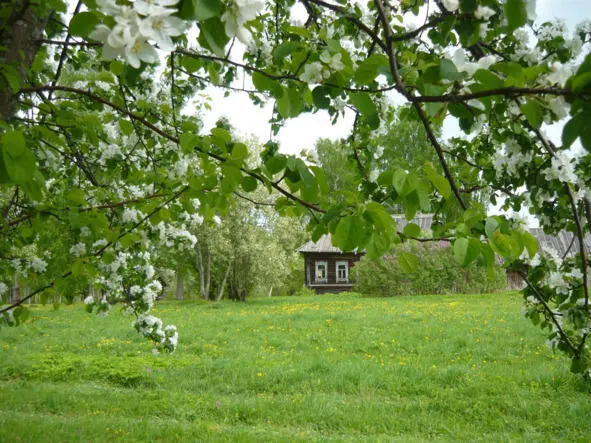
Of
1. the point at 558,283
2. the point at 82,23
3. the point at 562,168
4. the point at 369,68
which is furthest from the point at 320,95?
the point at 558,283

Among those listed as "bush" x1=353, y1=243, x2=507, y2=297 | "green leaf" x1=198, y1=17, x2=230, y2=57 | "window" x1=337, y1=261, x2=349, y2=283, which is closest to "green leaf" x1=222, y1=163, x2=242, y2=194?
"green leaf" x1=198, y1=17, x2=230, y2=57

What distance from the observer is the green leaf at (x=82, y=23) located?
3.17 feet

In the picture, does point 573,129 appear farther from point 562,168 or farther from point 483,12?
point 562,168

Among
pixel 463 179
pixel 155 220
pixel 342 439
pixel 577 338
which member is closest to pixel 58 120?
pixel 155 220

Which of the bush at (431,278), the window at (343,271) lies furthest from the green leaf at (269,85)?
the window at (343,271)

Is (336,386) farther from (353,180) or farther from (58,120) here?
(58,120)

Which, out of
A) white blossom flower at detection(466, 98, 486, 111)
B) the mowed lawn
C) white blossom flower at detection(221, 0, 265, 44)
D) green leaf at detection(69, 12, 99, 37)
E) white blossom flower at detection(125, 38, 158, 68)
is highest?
green leaf at detection(69, 12, 99, 37)

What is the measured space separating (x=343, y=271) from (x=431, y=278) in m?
8.86

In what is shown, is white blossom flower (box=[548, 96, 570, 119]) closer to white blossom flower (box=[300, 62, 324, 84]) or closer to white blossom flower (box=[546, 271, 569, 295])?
white blossom flower (box=[300, 62, 324, 84])

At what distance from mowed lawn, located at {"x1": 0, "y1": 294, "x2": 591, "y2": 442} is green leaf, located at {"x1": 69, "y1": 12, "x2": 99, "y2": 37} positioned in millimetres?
2791

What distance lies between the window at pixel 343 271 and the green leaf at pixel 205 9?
88.8 ft

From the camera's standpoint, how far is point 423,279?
19297 millimetres

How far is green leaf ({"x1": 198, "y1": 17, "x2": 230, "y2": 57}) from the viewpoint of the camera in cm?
89

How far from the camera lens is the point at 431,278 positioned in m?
19.3
